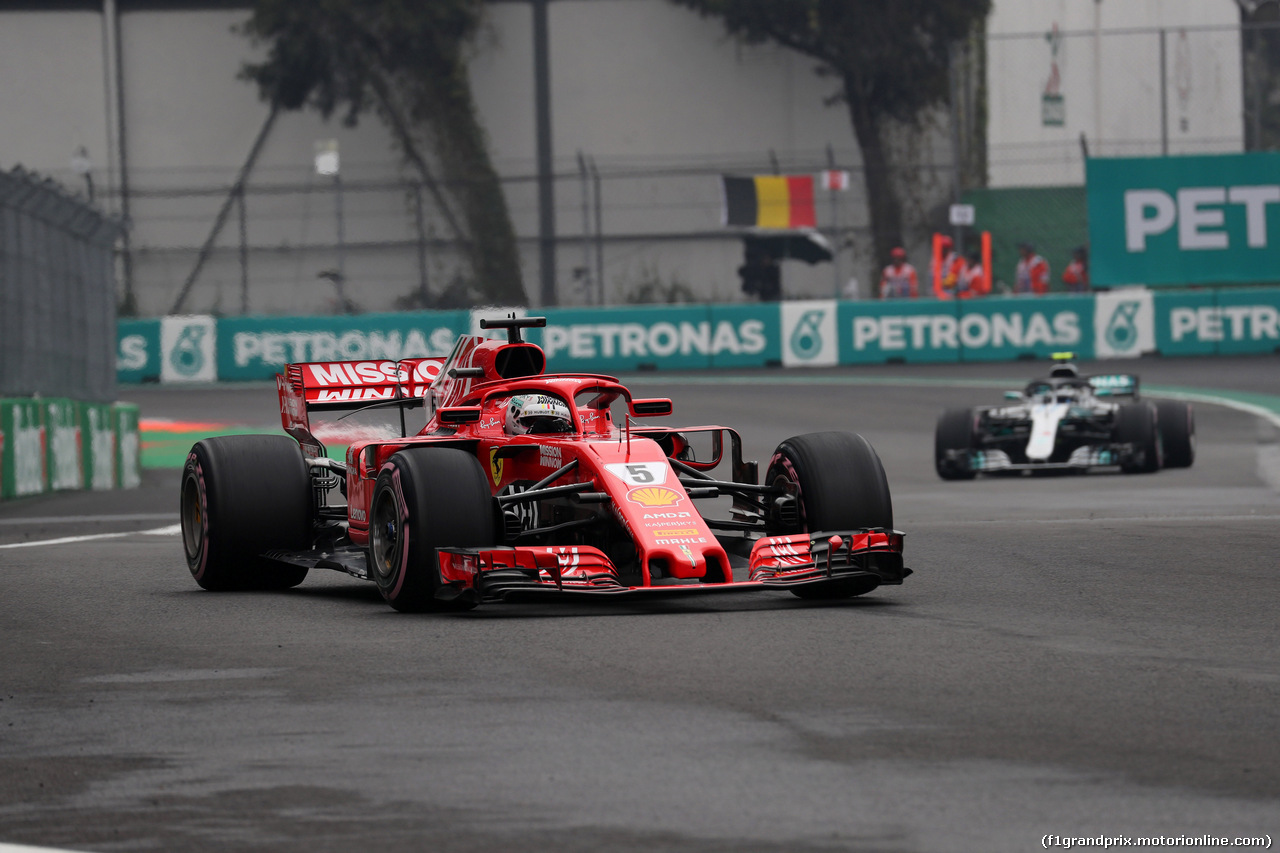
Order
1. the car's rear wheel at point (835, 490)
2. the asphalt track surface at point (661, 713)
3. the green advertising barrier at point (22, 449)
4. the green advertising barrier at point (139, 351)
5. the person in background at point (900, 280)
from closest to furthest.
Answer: the asphalt track surface at point (661, 713) → the car's rear wheel at point (835, 490) → the green advertising barrier at point (22, 449) → the green advertising barrier at point (139, 351) → the person in background at point (900, 280)

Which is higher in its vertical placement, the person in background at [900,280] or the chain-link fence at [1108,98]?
the chain-link fence at [1108,98]

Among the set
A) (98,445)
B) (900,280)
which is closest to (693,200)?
(900,280)

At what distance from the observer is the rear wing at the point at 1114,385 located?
19625 millimetres

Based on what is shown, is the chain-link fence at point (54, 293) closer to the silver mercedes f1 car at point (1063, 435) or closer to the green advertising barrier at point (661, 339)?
the silver mercedes f1 car at point (1063, 435)

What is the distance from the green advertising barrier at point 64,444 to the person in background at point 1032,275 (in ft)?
59.0

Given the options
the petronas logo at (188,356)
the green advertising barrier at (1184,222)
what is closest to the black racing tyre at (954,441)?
the green advertising barrier at (1184,222)

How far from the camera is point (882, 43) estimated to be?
40094 mm

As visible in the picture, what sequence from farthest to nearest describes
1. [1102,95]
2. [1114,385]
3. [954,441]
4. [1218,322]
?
[1102,95], [1218,322], [1114,385], [954,441]

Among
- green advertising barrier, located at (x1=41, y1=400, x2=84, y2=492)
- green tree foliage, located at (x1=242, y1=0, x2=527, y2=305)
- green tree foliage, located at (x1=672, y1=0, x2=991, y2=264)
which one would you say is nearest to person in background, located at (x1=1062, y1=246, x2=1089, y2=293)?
green tree foliage, located at (x1=672, y1=0, x2=991, y2=264)

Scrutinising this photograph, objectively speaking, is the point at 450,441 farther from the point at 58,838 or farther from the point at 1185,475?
the point at 1185,475

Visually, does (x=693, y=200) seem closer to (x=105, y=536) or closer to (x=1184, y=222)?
(x=1184, y=222)

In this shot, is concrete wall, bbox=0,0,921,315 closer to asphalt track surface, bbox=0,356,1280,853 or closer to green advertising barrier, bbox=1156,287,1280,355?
green advertising barrier, bbox=1156,287,1280,355

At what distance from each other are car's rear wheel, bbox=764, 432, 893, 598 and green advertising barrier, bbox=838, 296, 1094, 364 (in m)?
23.1

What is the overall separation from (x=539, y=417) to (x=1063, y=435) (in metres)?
11.0
